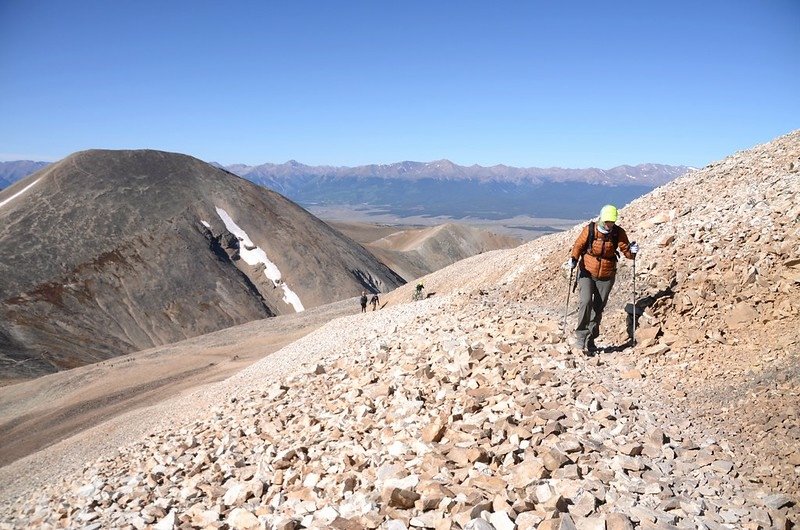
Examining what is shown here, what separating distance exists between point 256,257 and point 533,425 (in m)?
72.3

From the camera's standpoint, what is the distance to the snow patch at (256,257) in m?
70.2

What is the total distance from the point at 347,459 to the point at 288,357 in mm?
9857

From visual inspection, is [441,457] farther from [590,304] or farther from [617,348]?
[617,348]

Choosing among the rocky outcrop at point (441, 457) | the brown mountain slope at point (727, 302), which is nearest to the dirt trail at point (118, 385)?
the rocky outcrop at point (441, 457)

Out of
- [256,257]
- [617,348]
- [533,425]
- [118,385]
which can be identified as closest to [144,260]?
[256,257]

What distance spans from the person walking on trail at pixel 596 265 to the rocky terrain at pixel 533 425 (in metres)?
0.57

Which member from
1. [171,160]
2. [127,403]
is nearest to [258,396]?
[127,403]

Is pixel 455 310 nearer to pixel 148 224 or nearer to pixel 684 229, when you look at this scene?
pixel 684 229

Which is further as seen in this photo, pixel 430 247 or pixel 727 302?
pixel 430 247

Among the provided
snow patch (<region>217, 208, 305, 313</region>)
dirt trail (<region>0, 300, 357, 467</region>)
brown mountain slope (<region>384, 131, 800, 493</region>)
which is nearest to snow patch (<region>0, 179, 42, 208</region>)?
snow patch (<region>217, 208, 305, 313</region>)

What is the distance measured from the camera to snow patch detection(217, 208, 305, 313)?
70250 mm

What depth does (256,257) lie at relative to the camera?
75.2 meters

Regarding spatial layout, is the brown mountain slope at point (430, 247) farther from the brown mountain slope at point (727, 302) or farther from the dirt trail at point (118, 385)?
the brown mountain slope at point (727, 302)

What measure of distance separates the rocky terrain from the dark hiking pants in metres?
0.42
